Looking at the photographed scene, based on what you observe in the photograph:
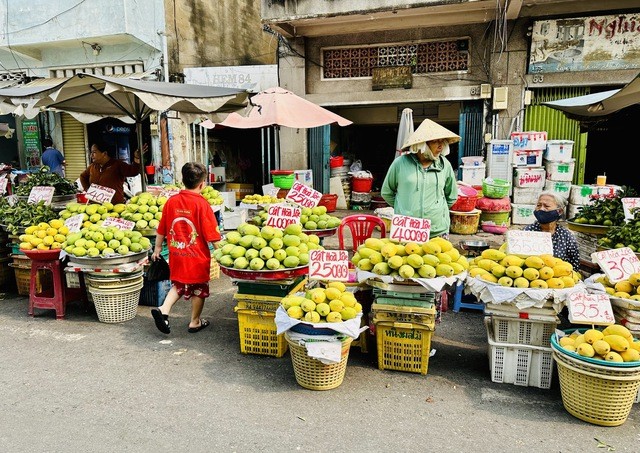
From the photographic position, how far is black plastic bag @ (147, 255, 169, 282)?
5086 millimetres

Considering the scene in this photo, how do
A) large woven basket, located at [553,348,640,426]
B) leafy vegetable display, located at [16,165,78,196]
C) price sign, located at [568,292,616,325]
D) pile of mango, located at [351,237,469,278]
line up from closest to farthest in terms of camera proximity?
large woven basket, located at [553,348,640,426] → price sign, located at [568,292,616,325] → pile of mango, located at [351,237,469,278] → leafy vegetable display, located at [16,165,78,196]

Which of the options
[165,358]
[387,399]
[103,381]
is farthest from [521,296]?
[103,381]

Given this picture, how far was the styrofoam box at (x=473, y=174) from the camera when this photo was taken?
A: 10352 millimetres

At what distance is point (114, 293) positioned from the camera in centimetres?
508

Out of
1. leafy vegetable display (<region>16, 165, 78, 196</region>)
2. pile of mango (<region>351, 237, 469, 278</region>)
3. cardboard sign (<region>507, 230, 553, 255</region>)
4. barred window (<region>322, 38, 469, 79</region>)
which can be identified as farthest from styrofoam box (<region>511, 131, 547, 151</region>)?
leafy vegetable display (<region>16, 165, 78, 196</region>)

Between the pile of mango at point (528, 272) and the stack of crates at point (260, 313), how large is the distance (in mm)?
1690

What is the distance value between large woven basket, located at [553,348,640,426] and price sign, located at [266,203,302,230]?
8.72 feet

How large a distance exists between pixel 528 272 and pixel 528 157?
737cm

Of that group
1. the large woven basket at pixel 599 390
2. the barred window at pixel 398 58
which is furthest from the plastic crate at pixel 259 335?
the barred window at pixel 398 58

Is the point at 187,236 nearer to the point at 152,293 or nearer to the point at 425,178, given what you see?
the point at 152,293

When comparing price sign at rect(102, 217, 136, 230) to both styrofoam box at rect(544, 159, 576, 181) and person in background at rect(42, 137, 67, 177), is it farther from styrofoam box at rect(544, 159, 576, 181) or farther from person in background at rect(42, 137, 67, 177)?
styrofoam box at rect(544, 159, 576, 181)

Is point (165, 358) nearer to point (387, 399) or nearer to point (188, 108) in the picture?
point (387, 399)

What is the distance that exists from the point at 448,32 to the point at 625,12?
3604 millimetres

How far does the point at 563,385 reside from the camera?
3.32 metres
